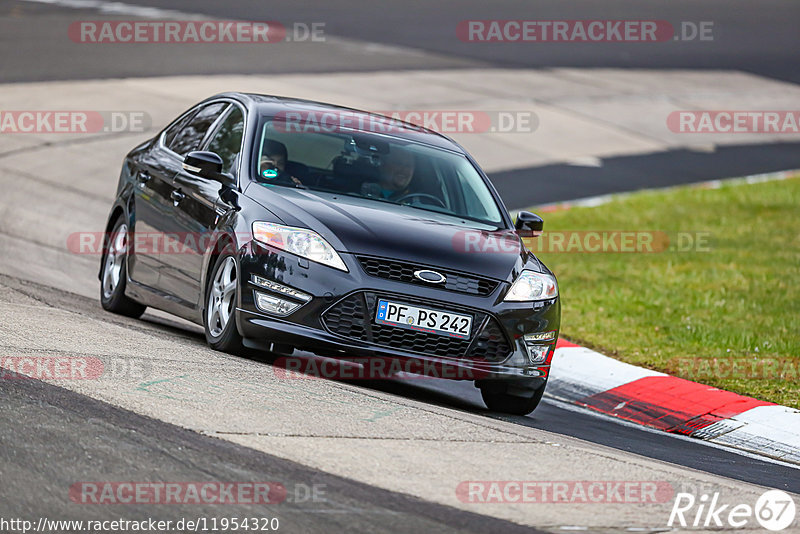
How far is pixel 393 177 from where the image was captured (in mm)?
8469

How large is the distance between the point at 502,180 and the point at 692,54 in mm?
15700

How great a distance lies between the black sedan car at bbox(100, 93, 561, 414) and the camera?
7.30m

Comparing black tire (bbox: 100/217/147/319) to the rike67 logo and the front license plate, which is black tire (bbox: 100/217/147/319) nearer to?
the front license plate

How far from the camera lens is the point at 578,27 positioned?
33656 millimetres

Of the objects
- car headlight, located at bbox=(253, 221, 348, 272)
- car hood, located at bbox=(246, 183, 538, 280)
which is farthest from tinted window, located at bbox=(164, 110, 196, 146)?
car headlight, located at bbox=(253, 221, 348, 272)

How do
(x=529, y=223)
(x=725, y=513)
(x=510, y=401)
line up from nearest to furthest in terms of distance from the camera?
(x=725, y=513) < (x=510, y=401) < (x=529, y=223)

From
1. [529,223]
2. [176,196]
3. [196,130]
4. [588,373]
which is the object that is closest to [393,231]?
[529,223]

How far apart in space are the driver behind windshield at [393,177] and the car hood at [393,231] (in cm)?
17

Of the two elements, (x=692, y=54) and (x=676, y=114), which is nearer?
(x=676, y=114)

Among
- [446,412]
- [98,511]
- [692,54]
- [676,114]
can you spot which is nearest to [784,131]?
[676,114]

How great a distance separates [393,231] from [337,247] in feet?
1.31

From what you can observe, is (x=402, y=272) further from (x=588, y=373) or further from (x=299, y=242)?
(x=588, y=373)

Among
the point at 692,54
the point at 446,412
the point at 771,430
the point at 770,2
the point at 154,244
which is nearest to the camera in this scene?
the point at 446,412

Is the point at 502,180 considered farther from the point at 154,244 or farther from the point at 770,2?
the point at 770,2
